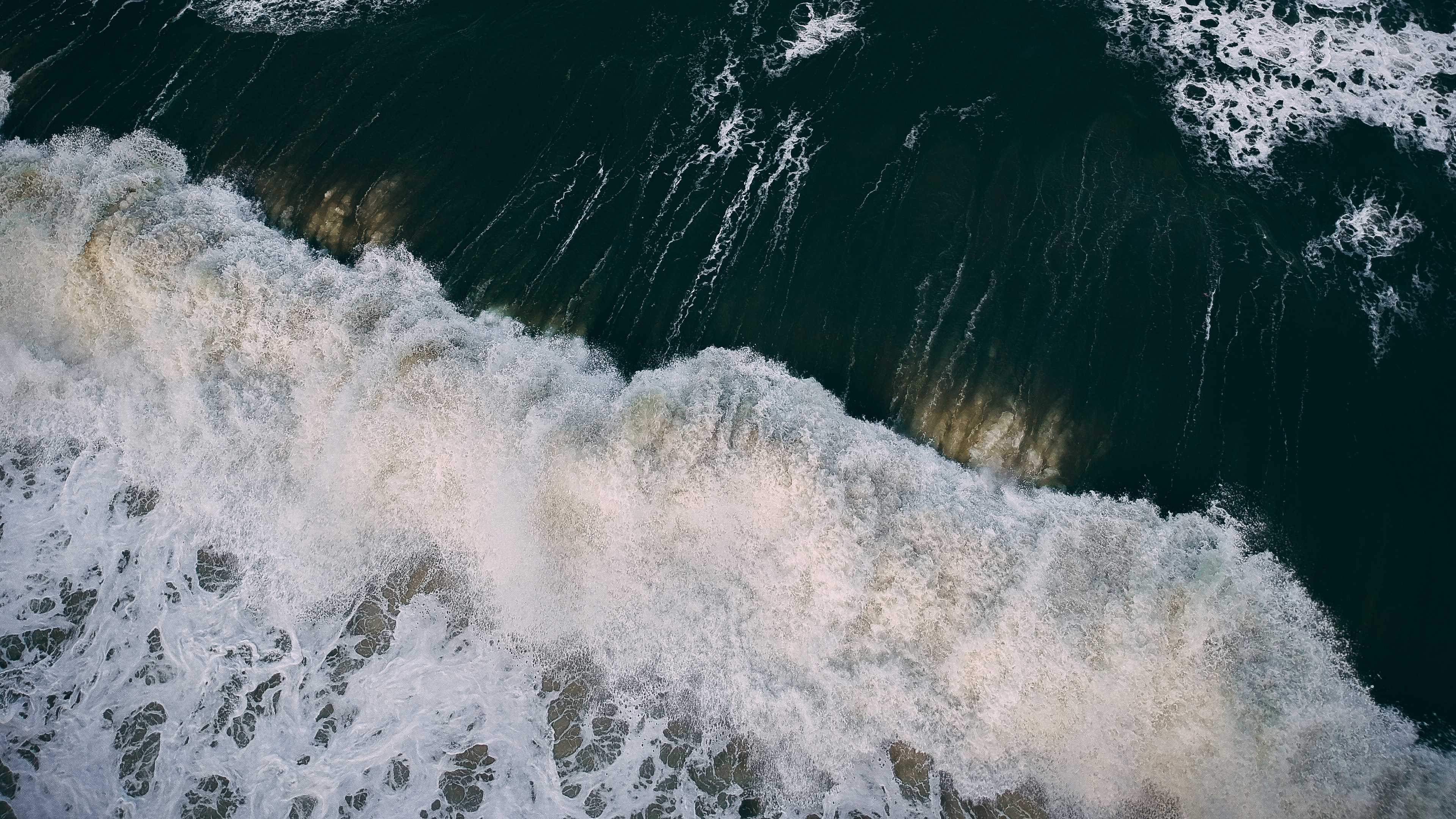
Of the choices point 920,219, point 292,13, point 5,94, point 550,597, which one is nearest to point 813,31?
point 920,219

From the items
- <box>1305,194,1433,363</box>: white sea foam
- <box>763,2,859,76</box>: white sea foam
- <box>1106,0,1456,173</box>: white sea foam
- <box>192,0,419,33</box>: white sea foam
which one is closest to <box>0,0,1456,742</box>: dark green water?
<box>1305,194,1433,363</box>: white sea foam

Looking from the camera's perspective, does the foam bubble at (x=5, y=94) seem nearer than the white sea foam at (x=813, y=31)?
No

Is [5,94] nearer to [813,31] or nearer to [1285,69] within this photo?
[813,31]

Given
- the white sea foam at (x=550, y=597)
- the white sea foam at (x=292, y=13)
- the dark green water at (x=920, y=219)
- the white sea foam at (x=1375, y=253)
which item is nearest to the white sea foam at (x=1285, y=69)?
the dark green water at (x=920, y=219)

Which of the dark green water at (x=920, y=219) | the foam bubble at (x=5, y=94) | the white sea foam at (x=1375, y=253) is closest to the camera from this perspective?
the dark green water at (x=920, y=219)

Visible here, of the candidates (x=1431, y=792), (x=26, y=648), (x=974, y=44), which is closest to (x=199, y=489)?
(x=26, y=648)

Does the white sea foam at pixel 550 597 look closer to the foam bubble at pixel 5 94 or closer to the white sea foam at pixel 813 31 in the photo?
the foam bubble at pixel 5 94
